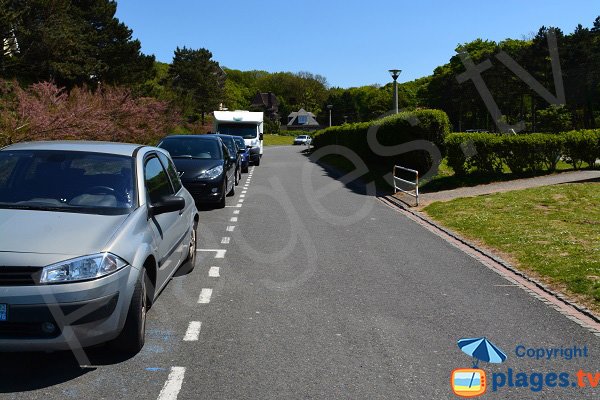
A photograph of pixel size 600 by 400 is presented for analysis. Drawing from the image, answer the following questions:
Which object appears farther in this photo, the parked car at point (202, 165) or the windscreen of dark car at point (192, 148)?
A: the windscreen of dark car at point (192, 148)

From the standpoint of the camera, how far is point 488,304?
668 cm

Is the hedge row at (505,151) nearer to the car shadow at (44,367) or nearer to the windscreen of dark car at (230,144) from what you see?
the windscreen of dark car at (230,144)

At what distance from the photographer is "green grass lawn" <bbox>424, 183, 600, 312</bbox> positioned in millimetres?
7906

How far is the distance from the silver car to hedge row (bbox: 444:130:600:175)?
589 inches

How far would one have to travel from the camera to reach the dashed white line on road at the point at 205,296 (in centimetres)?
658

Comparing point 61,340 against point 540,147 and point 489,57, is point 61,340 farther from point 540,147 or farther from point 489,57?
point 489,57

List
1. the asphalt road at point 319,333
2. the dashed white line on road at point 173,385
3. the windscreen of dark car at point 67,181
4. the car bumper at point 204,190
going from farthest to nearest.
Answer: the car bumper at point 204,190 < the windscreen of dark car at point 67,181 < the asphalt road at point 319,333 < the dashed white line on road at point 173,385

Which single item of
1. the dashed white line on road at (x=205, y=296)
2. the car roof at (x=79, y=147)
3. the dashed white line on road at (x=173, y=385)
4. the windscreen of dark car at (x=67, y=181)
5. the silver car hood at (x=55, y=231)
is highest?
the car roof at (x=79, y=147)

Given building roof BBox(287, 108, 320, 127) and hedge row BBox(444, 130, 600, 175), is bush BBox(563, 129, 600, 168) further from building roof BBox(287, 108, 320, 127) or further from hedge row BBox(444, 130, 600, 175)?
building roof BBox(287, 108, 320, 127)

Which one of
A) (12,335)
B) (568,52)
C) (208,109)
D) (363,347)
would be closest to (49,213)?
(12,335)

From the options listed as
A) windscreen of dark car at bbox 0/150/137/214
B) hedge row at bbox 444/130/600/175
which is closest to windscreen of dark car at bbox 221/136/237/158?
hedge row at bbox 444/130/600/175

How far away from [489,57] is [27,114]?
2923 inches

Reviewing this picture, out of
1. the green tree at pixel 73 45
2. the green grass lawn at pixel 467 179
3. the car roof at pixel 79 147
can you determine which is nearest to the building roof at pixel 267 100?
the green tree at pixel 73 45

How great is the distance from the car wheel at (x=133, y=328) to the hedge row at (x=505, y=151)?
16.5 metres
